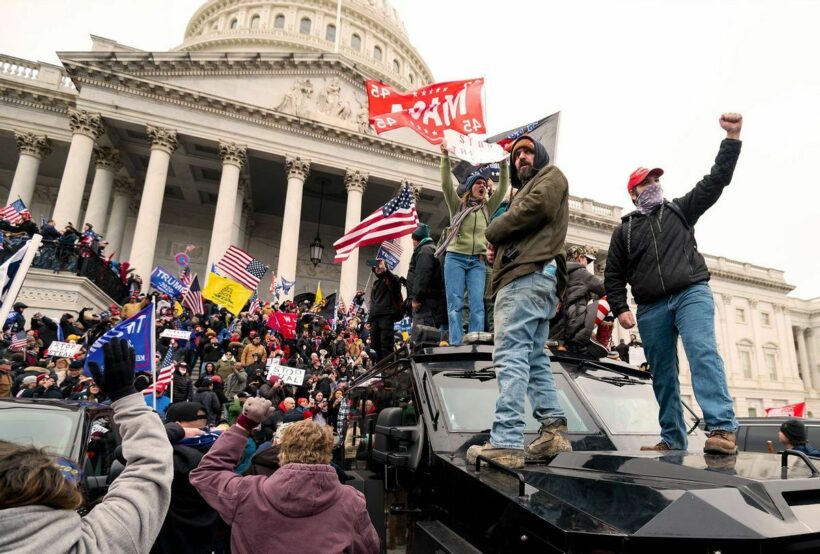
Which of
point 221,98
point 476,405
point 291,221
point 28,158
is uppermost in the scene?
point 221,98

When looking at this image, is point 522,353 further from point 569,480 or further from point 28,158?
point 28,158

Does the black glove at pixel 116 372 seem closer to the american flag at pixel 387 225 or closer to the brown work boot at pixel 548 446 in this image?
the brown work boot at pixel 548 446

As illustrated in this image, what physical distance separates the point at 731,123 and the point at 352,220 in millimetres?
24715

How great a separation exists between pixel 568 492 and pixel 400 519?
1549 mm

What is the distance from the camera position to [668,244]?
355cm

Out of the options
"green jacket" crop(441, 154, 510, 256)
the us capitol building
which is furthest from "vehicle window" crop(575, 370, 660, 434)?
the us capitol building

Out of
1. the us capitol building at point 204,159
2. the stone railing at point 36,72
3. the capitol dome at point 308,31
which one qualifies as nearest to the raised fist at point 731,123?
the us capitol building at point 204,159

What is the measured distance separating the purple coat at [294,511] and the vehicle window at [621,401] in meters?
1.91

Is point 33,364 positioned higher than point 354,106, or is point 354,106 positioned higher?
point 354,106

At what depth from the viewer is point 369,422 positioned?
4.50 metres

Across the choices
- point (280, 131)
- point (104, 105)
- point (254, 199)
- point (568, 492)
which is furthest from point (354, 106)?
point (568, 492)

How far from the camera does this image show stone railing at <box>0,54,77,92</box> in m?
27.1

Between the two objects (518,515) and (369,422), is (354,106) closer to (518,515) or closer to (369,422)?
(369,422)

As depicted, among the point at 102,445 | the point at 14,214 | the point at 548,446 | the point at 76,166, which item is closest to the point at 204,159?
the point at 76,166
